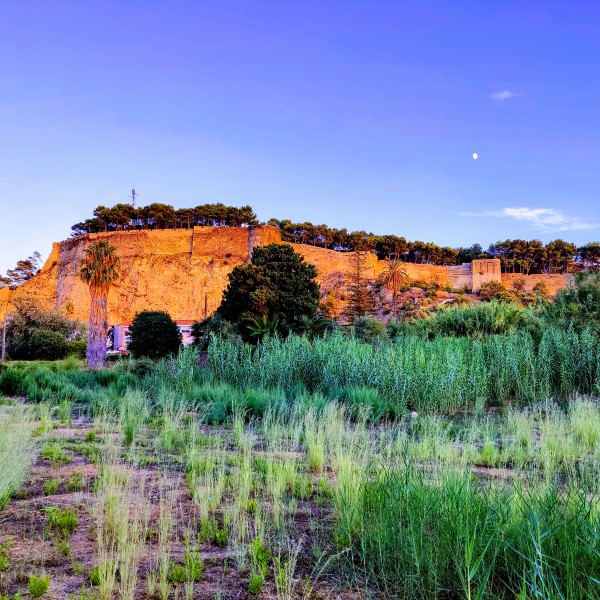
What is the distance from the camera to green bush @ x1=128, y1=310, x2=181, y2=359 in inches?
1003

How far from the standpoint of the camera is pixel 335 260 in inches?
2264

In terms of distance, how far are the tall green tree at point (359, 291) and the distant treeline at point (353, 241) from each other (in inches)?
358

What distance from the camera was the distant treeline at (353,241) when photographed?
63.8 m

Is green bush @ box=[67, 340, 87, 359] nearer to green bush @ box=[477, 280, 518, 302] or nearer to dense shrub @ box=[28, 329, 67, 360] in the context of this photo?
dense shrub @ box=[28, 329, 67, 360]

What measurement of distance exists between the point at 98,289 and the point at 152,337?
3368 mm

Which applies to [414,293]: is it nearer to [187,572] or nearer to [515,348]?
[515,348]

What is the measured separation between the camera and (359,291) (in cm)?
4666

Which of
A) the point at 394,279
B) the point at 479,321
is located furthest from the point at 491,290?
the point at 479,321

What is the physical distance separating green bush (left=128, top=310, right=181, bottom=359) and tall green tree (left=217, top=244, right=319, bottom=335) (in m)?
3.26

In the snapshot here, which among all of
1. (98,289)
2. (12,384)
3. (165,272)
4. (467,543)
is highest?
(165,272)

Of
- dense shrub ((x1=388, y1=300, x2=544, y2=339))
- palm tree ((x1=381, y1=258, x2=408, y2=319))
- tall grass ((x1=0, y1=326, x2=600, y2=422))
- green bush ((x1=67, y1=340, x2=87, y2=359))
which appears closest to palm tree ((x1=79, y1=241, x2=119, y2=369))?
green bush ((x1=67, y1=340, x2=87, y2=359))

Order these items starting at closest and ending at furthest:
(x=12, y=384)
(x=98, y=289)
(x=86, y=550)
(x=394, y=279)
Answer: (x=86, y=550), (x=12, y=384), (x=98, y=289), (x=394, y=279)

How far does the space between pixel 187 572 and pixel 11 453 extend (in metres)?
2.35

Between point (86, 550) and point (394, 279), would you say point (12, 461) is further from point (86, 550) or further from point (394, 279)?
point (394, 279)
